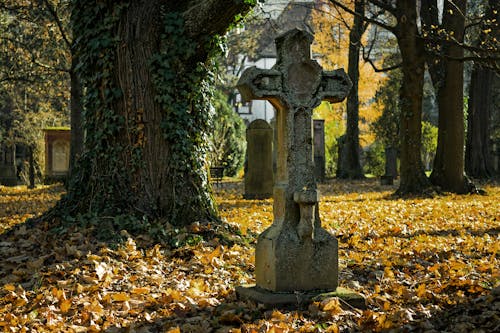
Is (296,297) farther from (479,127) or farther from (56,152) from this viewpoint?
(56,152)

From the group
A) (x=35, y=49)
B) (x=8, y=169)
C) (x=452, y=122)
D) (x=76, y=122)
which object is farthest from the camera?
(x=8, y=169)

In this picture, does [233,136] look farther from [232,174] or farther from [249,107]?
[249,107]

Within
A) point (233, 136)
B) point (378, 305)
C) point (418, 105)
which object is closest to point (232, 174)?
point (233, 136)

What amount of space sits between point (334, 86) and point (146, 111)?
12.5ft

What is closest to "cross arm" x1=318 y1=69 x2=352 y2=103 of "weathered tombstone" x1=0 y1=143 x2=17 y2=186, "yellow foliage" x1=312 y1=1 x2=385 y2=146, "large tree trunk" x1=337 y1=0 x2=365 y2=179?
"large tree trunk" x1=337 y1=0 x2=365 y2=179

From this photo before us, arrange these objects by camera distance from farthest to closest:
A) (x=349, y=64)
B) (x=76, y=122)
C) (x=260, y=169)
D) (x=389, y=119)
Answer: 1. (x=389, y=119)
2. (x=349, y=64)
3. (x=76, y=122)
4. (x=260, y=169)

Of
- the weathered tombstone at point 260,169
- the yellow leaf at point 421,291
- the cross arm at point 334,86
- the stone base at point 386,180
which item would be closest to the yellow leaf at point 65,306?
the cross arm at point 334,86

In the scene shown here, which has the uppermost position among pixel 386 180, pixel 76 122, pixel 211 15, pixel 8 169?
pixel 211 15

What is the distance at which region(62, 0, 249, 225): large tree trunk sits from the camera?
8938mm

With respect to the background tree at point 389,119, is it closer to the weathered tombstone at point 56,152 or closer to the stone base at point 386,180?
the stone base at point 386,180

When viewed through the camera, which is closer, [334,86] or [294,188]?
[294,188]

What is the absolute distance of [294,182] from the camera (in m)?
5.75

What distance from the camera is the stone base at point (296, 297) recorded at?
5.41 meters

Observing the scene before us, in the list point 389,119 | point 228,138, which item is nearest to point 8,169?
point 228,138
